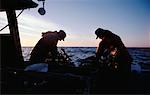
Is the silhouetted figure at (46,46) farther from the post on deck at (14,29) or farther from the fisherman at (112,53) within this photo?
the fisherman at (112,53)

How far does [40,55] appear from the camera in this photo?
30.1 ft

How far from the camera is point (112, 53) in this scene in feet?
27.7

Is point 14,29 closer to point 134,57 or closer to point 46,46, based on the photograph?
point 46,46

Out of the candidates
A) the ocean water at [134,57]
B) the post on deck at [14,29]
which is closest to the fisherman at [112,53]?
the ocean water at [134,57]

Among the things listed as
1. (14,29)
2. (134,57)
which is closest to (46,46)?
(14,29)

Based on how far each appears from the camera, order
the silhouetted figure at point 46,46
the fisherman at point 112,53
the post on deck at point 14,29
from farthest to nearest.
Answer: the post on deck at point 14,29, the silhouetted figure at point 46,46, the fisherman at point 112,53

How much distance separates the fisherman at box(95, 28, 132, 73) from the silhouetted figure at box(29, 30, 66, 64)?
66.8 inches

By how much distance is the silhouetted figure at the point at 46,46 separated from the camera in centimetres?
916

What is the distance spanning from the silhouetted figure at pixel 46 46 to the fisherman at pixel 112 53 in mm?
1697

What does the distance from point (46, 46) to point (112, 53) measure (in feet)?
7.14

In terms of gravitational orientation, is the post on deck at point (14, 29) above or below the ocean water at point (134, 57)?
above

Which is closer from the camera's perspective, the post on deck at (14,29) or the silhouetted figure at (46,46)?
the silhouetted figure at (46,46)

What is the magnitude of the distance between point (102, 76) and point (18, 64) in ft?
9.52

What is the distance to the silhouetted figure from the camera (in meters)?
9.16
